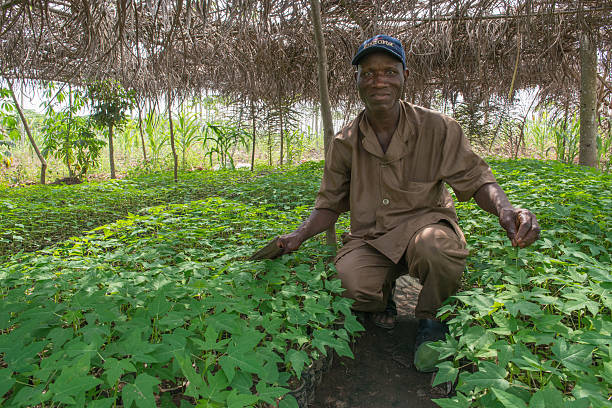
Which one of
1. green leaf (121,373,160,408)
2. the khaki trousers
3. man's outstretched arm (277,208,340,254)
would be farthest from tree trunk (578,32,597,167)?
green leaf (121,373,160,408)

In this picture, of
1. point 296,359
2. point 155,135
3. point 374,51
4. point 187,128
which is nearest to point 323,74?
point 374,51

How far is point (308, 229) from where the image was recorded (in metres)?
2.25

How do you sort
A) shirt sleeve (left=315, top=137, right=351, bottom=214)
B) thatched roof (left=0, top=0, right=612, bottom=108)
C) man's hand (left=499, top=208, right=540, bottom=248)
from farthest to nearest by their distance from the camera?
thatched roof (left=0, top=0, right=612, bottom=108)
shirt sleeve (left=315, top=137, right=351, bottom=214)
man's hand (left=499, top=208, right=540, bottom=248)

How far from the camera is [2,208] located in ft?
14.2

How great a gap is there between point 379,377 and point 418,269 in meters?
0.57

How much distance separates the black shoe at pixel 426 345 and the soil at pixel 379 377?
0.07 meters

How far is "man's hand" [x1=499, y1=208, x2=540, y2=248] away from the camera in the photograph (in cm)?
165

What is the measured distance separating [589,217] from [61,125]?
9.66 m

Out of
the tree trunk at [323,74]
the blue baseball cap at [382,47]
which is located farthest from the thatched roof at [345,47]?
the blue baseball cap at [382,47]

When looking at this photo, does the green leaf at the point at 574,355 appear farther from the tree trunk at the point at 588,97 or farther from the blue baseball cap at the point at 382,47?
the tree trunk at the point at 588,97

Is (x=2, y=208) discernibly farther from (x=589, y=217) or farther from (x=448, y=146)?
(x=589, y=217)

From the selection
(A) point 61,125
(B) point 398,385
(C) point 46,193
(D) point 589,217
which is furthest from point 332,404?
(A) point 61,125

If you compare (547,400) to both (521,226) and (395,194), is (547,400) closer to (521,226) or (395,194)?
(521,226)

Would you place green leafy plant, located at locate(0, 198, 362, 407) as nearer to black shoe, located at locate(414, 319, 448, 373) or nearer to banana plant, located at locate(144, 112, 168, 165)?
black shoe, located at locate(414, 319, 448, 373)
